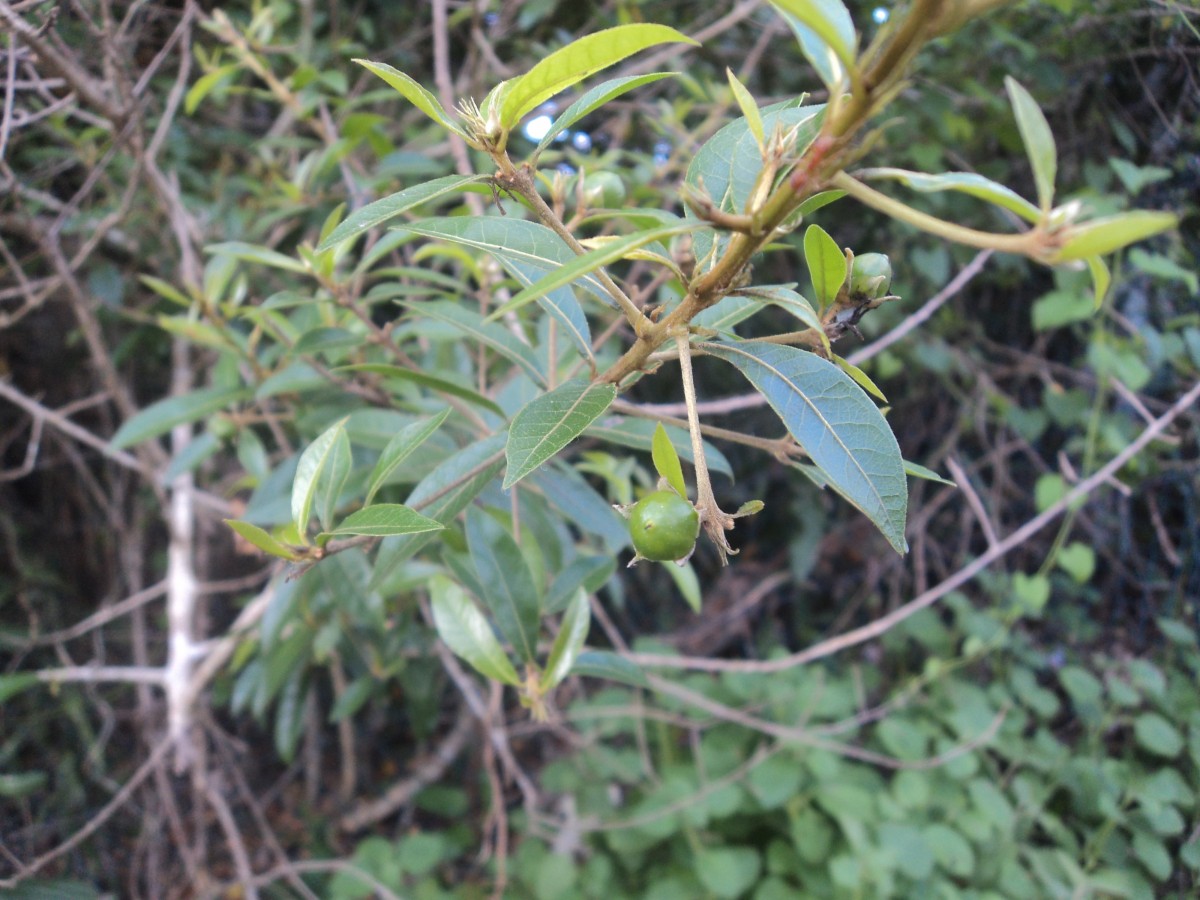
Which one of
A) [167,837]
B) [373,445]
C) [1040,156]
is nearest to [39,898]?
[167,837]

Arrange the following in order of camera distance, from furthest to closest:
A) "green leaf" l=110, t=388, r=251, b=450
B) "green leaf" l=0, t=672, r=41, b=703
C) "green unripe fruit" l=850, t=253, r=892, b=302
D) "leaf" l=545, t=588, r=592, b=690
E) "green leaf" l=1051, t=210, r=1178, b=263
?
"green leaf" l=0, t=672, r=41, b=703 → "green leaf" l=110, t=388, r=251, b=450 → "leaf" l=545, t=588, r=592, b=690 → "green unripe fruit" l=850, t=253, r=892, b=302 → "green leaf" l=1051, t=210, r=1178, b=263

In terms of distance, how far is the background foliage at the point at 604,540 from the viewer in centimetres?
138

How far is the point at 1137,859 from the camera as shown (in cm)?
163

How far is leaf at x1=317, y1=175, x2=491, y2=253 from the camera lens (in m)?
0.53

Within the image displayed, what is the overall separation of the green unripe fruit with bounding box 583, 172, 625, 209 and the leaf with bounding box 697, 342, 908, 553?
0.31 m

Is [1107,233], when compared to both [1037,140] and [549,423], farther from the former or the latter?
[549,423]

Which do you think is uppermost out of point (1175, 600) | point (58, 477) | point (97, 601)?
point (58, 477)

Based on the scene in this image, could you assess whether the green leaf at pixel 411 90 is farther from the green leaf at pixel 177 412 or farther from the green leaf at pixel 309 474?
the green leaf at pixel 177 412

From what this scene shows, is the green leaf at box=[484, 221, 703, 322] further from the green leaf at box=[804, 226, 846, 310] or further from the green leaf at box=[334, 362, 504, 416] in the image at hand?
the green leaf at box=[334, 362, 504, 416]

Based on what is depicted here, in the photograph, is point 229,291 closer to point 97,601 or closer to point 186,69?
point 186,69

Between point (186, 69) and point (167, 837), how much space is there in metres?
1.92

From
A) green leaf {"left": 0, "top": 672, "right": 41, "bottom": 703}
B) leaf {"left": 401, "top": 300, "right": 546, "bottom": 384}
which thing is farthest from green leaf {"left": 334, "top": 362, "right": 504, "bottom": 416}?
green leaf {"left": 0, "top": 672, "right": 41, "bottom": 703}

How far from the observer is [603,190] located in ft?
2.62

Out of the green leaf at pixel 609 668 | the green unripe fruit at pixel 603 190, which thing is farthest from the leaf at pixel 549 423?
the green leaf at pixel 609 668
